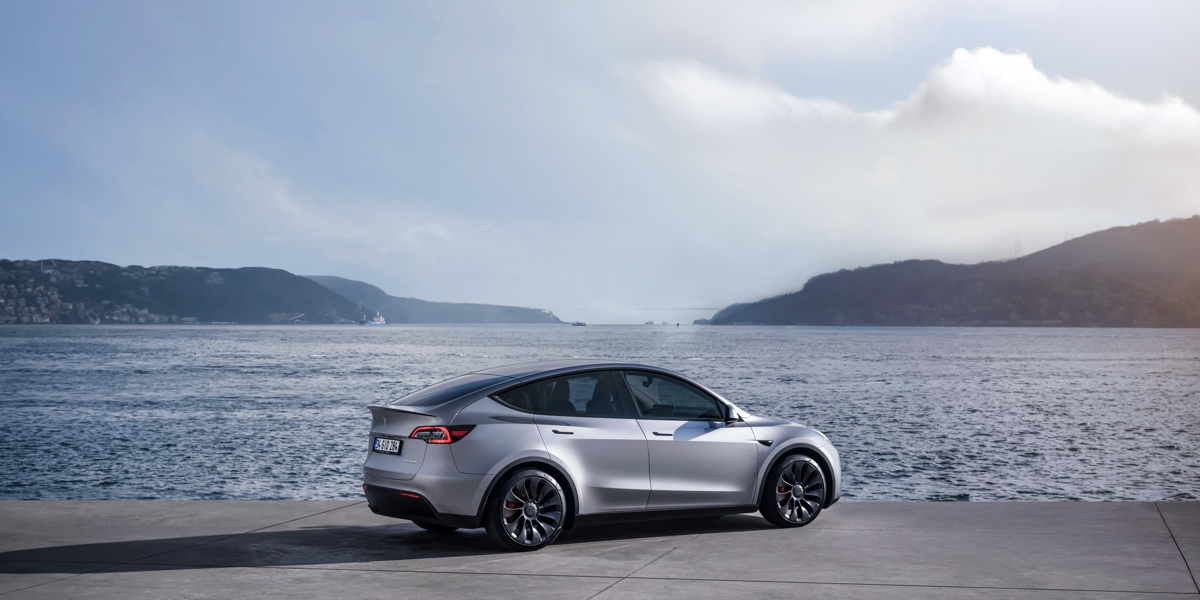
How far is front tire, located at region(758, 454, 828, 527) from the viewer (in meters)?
10.6

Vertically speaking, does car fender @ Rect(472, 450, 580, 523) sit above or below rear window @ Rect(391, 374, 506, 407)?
below

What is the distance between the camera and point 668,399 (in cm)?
1045

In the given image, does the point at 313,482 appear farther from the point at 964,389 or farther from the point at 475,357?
the point at 475,357

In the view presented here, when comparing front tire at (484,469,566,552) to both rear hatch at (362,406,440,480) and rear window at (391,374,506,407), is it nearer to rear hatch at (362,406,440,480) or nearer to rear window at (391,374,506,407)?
rear hatch at (362,406,440,480)

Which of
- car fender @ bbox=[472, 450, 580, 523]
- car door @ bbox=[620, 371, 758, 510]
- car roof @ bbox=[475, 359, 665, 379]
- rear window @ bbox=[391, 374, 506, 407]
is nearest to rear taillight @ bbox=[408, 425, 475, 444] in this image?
rear window @ bbox=[391, 374, 506, 407]

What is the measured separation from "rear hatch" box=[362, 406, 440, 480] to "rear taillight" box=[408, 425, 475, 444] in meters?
0.05

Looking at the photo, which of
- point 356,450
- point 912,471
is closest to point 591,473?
point 912,471

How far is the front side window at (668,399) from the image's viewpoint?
33.4 ft

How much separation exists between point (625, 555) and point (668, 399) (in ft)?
5.87

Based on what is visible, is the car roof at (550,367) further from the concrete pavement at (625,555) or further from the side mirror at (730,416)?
the concrete pavement at (625,555)

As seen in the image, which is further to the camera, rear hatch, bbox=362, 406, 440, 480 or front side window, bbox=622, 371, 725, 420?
front side window, bbox=622, 371, 725, 420

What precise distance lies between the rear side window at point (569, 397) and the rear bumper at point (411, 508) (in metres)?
1.05

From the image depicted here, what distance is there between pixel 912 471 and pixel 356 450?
1680 centimetres

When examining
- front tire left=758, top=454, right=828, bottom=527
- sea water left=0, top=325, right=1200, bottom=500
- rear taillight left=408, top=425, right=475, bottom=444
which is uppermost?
rear taillight left=408, top=425, right=475, bottom=444
